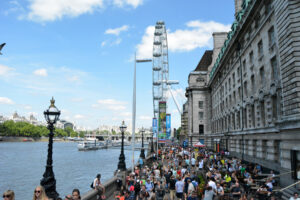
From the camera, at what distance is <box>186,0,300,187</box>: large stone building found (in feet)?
54.7

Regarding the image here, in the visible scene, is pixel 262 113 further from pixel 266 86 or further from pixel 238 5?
pixel 238 5

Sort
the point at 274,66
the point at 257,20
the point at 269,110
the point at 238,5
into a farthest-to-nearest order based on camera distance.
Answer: the point at 238,5
the point at 257,20
the point at 269,110
the point at 274,66

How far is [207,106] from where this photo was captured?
74312mm

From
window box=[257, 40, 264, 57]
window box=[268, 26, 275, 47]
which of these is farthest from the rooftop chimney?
window box=[268, 26, 275, 47]

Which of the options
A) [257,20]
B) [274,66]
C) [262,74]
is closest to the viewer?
[274,66]

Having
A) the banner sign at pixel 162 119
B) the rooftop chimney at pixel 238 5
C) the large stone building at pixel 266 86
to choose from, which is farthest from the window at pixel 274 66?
the rooftop chimney at pixel 238 5

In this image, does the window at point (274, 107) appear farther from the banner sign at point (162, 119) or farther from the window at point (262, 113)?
the banner sign at point (162, 119)

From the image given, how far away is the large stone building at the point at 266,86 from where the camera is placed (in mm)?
16672

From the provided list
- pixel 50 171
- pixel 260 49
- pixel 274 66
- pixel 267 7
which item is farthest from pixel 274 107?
pixel 50 171

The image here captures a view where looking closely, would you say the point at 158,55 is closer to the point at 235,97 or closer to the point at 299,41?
the point at 235,97

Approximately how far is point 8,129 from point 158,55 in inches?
6067

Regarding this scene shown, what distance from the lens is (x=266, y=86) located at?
24281 millimetres

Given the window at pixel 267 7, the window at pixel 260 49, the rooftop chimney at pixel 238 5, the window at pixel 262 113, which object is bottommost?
the window at pixel 262 113

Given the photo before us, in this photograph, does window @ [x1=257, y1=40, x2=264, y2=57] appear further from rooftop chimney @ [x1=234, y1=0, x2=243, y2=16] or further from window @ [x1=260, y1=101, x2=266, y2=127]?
rooftop chimney @ [x1=234, y1=0, x2=243, y2=16]
